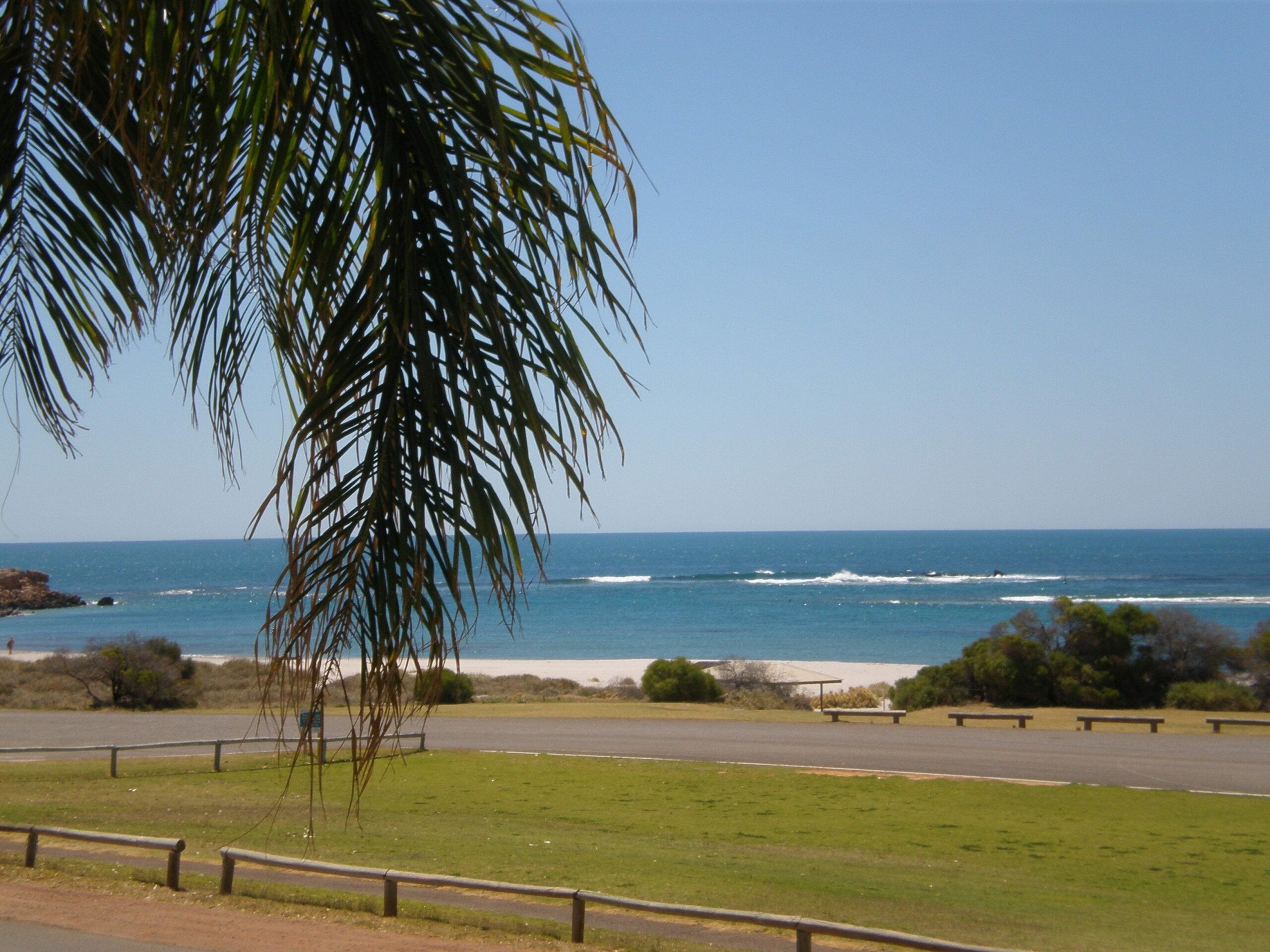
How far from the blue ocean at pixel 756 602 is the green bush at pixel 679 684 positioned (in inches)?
222

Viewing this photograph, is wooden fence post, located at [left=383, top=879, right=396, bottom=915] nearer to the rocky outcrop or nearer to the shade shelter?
the shade shelter

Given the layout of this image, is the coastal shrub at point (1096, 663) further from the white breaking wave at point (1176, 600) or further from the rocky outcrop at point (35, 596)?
the rocky outcrop at point (35, 596)

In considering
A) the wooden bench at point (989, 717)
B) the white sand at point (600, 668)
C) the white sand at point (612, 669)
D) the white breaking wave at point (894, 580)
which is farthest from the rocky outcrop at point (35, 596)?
the wooden bench at point (989, 717)

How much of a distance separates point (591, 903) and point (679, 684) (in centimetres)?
2477

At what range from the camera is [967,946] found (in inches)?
303

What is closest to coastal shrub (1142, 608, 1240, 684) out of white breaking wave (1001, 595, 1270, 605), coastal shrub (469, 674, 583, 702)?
coastal shrub (469, 674, 583, 702)

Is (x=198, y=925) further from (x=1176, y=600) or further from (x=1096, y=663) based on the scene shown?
(x=1176, y=600)

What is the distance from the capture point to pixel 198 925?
9086 millimetres

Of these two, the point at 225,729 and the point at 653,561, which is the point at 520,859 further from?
the point at 653,561

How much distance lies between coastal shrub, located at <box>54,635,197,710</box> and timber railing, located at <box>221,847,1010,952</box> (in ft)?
80.8

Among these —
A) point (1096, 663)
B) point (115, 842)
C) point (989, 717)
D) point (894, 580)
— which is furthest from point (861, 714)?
point (894, 580)

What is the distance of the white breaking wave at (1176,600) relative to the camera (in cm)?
7938

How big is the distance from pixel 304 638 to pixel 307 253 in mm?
814

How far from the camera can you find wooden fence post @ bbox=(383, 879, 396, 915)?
9688 millimetres
